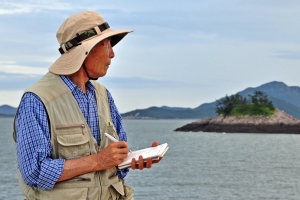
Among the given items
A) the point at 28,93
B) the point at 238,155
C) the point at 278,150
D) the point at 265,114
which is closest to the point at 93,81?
the point at 28,93

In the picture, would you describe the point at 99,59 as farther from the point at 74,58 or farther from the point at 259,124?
the point at 259,124

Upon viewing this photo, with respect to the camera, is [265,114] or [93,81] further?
[265,114]

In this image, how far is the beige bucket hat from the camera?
2.02 meters

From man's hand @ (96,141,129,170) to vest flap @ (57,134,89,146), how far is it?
0.07 m

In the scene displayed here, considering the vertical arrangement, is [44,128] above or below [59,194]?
above

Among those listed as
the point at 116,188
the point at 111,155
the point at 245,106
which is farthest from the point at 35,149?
the point at 245,106

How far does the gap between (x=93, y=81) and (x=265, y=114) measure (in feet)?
257

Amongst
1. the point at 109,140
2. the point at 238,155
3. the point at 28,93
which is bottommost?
the point at 238,155

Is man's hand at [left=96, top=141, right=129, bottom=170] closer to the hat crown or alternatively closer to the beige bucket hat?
the beige bucket hat

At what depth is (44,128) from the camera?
1926 mm

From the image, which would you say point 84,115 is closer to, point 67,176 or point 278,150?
point 67,176

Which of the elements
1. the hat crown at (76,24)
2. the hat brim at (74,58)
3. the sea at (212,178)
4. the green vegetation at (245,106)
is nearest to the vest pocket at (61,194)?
the hat brim at (74,58)

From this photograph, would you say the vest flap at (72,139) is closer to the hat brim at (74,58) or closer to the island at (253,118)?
the hat brim at (74,58)

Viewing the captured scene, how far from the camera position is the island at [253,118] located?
261 feet
